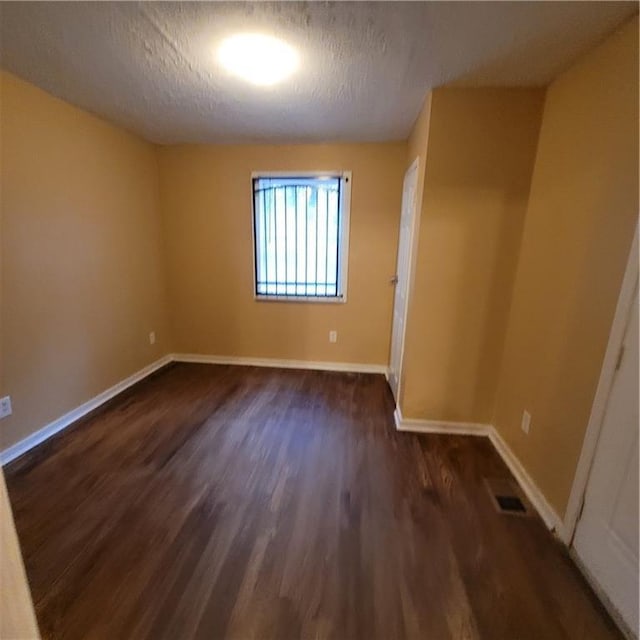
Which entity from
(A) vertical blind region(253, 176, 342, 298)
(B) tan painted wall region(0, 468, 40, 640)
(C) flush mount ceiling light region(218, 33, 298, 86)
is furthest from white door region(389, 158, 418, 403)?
(B) tan painted wall region(0, 468, 40, 640)

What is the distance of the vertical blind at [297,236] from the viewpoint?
3334mm

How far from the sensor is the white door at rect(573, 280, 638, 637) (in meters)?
1.21

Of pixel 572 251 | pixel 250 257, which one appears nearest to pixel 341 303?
pixel 250 257

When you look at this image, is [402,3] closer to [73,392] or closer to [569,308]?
[569,308]

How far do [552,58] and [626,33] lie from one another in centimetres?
33

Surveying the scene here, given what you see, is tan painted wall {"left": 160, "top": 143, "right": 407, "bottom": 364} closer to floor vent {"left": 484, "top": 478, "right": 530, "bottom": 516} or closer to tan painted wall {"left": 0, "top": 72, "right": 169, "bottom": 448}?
tan painted wall {"left": 0, "top": 72, "right": 169, "bottom": 448}

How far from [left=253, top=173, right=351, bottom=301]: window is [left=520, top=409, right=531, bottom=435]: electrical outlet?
1959 mm

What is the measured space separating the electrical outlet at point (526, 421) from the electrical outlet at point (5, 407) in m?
3.17

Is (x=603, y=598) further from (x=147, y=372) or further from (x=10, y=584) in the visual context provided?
(x=147, y=372)

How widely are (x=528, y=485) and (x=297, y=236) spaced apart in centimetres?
281

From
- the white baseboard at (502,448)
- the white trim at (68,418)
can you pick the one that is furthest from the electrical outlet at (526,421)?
the white trim at (68,418)

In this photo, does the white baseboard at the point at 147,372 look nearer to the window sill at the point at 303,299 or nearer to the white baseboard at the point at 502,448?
the window sill at the point at 303,299

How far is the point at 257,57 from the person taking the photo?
1690mm

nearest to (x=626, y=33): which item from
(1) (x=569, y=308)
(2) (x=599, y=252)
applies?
(2) (x=599, y=252)
